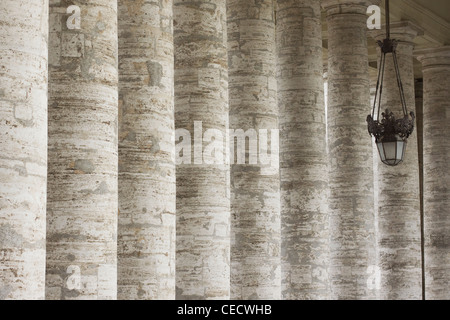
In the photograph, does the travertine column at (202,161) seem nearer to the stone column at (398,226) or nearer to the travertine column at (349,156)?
the travertine column at (349,156)

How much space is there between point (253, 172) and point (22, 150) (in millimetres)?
8917

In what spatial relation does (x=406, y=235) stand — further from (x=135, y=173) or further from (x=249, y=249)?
(x=135, y=173)

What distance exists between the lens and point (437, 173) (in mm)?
28062

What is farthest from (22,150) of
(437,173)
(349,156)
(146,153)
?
(437,173)

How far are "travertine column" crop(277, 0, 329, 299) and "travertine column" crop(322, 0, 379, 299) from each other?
7.52 ft

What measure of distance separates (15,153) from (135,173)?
3.97 meters

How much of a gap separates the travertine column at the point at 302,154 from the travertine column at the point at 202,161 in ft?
16.7

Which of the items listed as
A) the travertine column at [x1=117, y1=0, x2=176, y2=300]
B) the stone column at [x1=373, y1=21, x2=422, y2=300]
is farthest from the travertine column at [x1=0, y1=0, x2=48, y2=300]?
the stone column at [x1=373, y1=21, x2=422, y2=300]

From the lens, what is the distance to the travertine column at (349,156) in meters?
21.4

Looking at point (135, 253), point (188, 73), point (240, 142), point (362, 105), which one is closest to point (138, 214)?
point (135, 253)
